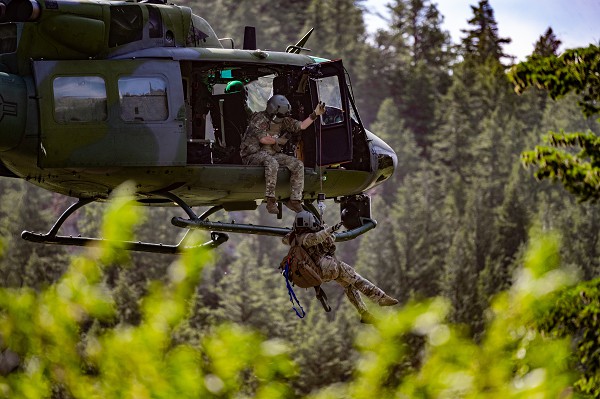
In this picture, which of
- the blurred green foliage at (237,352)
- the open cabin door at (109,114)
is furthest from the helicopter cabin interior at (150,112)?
the blurred green foliage at (237,352)

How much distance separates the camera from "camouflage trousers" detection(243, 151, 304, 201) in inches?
696

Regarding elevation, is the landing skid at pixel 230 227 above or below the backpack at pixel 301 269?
above

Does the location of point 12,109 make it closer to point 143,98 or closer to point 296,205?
point 143,98

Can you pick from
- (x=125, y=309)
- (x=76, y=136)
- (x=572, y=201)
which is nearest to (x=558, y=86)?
→ (x=76, y=136)

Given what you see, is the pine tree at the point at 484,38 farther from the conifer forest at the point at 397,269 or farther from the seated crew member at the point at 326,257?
the seated crew member at the point at 326,257

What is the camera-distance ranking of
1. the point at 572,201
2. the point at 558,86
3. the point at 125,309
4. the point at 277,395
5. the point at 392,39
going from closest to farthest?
the point at 277,395 < the point at 558,86 < the point at 125,309 < the point at 572,201 < the point at 392,39

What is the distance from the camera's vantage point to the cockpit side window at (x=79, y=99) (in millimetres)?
16562

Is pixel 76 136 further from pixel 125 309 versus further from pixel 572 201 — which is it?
pixel 572 201

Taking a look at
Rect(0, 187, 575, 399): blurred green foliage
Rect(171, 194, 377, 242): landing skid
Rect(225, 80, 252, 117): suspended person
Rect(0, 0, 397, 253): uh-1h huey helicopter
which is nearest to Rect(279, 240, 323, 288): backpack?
Rect(171, 194, 377, 242): landing skid

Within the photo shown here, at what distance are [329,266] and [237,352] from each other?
1843 millimetres

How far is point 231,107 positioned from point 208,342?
11.7ft

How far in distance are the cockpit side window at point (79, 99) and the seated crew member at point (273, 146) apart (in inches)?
80.4

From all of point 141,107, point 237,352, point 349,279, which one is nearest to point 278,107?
point 141,107

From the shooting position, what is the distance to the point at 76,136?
1656 centimetres
